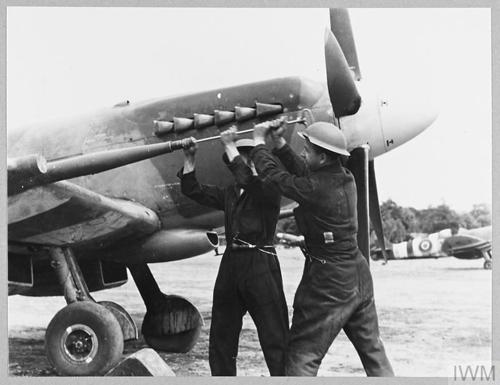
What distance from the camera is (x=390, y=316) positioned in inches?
249

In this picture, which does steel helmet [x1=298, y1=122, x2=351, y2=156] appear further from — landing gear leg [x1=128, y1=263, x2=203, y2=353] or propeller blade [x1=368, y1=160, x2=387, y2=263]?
landing gear leg [x1=128, y1=263, x2=203, y2=353]

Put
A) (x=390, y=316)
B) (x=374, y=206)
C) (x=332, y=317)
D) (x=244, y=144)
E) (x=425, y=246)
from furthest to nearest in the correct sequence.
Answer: (x=425, y=246) < (x=390, y=316) < (x=374, y=206) < (x=244, y=144) < (x=332, y=317)

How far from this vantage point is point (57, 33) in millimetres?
5918

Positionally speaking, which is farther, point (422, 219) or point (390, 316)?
point (390, 316)

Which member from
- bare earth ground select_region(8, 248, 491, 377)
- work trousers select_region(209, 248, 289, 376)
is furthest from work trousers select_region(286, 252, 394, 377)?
bare earth ground select_region(8, 248, 491, 377)

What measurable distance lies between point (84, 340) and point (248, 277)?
1.53 metres

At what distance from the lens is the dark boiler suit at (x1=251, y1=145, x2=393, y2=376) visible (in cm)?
477

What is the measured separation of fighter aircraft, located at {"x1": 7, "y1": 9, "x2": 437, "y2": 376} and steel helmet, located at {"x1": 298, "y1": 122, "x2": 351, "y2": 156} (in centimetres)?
53

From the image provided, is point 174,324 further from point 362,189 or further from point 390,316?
point 362,189

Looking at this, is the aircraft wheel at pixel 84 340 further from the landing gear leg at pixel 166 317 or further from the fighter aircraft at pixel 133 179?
the landing gear leg at pixel 166 317

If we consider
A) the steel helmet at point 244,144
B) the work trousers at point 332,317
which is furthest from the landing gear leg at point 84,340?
the steel helmet at point 244,144

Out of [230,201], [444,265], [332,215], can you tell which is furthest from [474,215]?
[230,201]

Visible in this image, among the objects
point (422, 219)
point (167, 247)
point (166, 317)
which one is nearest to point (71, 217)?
point (167, 247)

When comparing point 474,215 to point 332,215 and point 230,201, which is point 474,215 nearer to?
point 332,215
